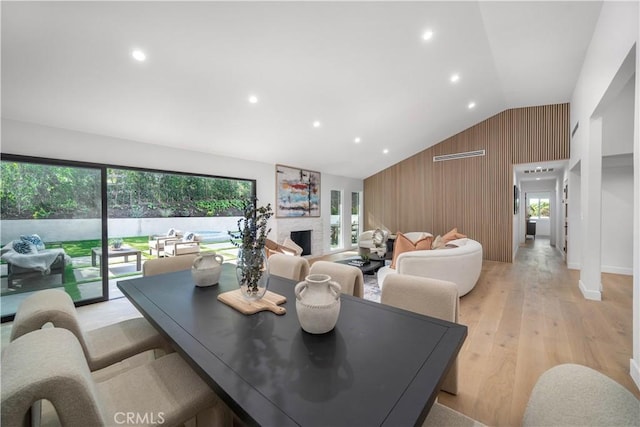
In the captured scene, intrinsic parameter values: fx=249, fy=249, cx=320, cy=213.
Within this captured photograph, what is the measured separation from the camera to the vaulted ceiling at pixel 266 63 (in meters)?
2.23

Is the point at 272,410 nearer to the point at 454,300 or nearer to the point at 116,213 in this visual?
the point at 454,300

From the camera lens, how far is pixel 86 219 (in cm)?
339

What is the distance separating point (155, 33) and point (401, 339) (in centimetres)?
314

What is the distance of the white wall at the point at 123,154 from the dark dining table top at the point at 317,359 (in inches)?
122

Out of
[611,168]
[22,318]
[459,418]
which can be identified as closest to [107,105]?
[22,318]

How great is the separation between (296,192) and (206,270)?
4.60 meters

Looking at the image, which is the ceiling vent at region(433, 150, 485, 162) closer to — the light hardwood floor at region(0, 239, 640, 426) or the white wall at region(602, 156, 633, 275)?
the white wall at region(602, 156, 633, 275)

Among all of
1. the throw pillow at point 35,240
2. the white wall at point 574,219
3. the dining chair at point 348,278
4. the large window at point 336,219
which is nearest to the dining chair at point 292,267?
the dining chair at point 348,278

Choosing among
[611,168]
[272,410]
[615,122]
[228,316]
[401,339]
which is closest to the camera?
[272,410]

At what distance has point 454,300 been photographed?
4.65 feet

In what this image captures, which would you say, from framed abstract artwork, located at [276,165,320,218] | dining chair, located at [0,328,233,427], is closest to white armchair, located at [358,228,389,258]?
framed abstract artwork, located at [276,165,320,218]

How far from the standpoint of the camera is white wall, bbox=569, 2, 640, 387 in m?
1.89

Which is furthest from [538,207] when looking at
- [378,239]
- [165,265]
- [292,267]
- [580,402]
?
[165,265]

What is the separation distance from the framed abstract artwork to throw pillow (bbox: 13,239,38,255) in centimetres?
374
